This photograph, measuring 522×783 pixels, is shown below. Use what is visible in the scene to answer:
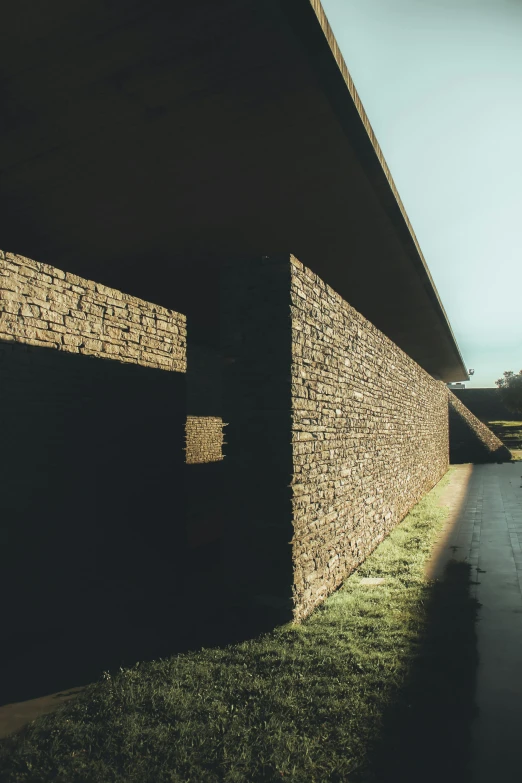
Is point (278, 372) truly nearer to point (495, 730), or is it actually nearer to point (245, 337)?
point (245, 337)

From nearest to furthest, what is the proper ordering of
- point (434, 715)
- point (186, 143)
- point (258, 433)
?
point (434, 715) < point (258, 433) < point (186, 143)

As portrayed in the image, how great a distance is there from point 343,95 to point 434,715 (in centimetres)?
474

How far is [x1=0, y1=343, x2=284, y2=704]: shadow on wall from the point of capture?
4090mm

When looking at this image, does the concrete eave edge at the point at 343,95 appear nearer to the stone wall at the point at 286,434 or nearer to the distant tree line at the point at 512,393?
the stone wall at the point at 286,434

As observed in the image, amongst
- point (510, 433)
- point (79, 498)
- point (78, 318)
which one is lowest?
point (79, 498)

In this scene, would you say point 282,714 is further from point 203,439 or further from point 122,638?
point 203,439

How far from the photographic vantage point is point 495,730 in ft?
9.21

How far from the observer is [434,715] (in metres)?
2.94

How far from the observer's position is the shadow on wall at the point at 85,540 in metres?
4.09

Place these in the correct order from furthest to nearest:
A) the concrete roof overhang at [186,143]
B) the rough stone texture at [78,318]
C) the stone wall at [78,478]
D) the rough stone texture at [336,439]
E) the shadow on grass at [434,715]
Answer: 1. the rough stone texture at [78,318]
2. the stone wall at [78,478]
3. the rough stone texture at [336,439]
4. the concrete roof overhang at [186,143]
5. the shadow on grass at [434,715]

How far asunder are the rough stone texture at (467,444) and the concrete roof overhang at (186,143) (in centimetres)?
1966

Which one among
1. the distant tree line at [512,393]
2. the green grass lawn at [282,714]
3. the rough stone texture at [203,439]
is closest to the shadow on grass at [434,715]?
the green grass lawn at [282,714]

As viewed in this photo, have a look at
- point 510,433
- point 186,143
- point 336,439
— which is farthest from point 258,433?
point 510,433

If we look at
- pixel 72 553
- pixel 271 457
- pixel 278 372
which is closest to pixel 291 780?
pixel 271 457
